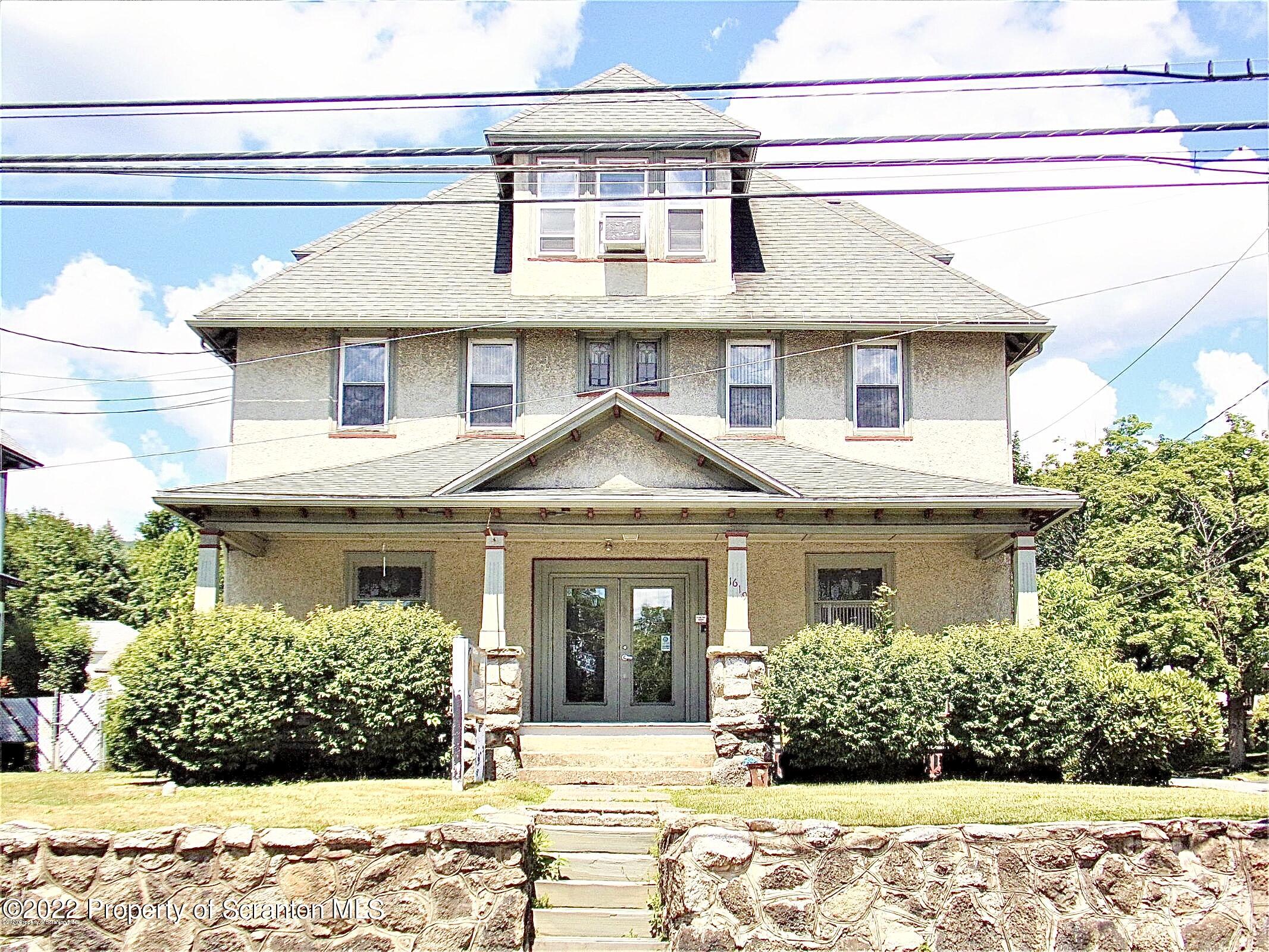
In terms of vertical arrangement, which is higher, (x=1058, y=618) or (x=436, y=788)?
(x=1058, y=618)

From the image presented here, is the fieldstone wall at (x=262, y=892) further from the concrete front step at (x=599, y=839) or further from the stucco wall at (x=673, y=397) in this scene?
the stucco wall at (x=673, y=397)

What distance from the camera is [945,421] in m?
19.0

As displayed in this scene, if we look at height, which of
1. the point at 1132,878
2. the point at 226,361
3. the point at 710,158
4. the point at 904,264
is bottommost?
the point at 1132,878

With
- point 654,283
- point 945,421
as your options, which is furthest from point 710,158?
point 945,421

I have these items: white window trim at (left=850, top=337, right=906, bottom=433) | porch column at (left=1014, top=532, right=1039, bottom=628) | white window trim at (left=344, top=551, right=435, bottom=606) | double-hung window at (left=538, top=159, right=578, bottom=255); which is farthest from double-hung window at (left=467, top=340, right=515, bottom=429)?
porch column at (left=1014, top=532, right=1039, bottom=628)

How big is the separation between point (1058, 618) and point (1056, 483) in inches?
525

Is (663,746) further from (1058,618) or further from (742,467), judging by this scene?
(1058,618)

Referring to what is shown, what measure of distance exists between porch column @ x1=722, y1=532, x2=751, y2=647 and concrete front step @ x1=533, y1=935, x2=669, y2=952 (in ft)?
21.8

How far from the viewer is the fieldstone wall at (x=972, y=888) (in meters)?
8.55

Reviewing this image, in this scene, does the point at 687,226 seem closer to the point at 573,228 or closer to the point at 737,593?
the point at 573,228

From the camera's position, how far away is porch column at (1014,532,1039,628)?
54.5 ft

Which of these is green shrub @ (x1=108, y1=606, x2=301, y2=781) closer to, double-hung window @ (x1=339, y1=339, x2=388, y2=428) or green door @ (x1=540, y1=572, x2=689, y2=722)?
green door @ (x1=540, y1=572, x2=689, y2=722)

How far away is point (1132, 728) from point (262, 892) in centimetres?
1020

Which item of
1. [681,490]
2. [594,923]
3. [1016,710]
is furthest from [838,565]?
[594,923]
